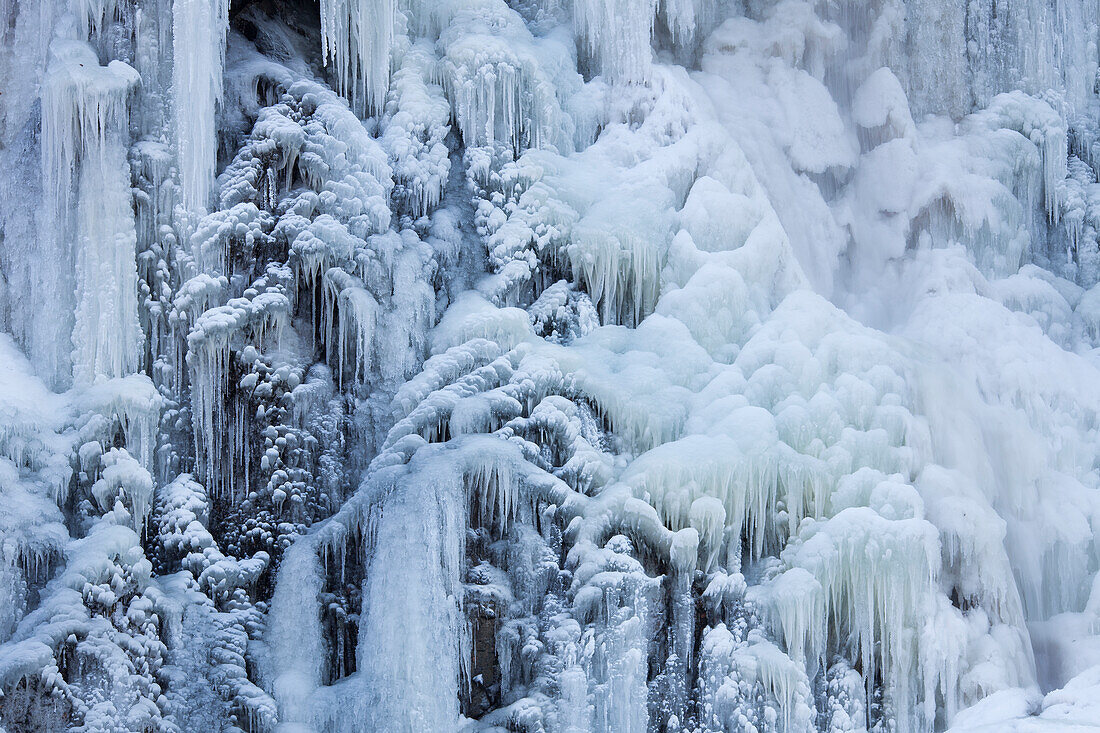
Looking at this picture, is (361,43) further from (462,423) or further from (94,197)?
(462,423)

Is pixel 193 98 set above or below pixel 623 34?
below

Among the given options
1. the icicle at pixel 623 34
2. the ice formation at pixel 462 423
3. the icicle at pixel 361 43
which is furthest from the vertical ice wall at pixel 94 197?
the icicle at pixel 623 34

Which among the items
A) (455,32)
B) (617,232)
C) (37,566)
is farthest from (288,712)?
(455,32)

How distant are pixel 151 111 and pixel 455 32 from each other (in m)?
2.25

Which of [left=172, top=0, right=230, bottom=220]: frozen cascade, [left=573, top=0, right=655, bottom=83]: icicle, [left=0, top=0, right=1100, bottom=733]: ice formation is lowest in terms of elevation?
[left=0, top=0, right=1100, bottom=733]: ice formation

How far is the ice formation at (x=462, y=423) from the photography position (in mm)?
7258

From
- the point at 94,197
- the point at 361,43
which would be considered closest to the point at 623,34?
the point at 361,43

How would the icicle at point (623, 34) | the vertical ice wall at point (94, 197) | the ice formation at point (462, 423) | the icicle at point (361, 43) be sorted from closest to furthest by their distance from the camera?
the ice formation at point (462, 423) → the vertical ice wall at point (94, 197) → the icicle at point (361, 43) → the icicle at point (623, 34)

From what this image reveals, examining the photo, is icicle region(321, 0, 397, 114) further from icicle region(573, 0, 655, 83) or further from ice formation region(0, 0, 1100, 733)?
icicle region(573, 0, 655, 83)

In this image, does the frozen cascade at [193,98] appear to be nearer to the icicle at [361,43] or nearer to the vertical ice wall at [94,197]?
the vertical ice wall at [94,197]

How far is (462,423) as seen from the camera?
7.64m

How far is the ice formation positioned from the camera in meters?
7.26

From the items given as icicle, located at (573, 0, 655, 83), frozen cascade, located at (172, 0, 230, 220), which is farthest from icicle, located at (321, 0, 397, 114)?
icicle, located at (573, 0, 655, 83)

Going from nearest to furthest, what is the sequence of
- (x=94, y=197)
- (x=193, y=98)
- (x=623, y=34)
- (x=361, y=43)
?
1. (x=94, y=197)
2. (x=193, y=98)
3. (x=361, y=43)
4. (x=623, y=34)
